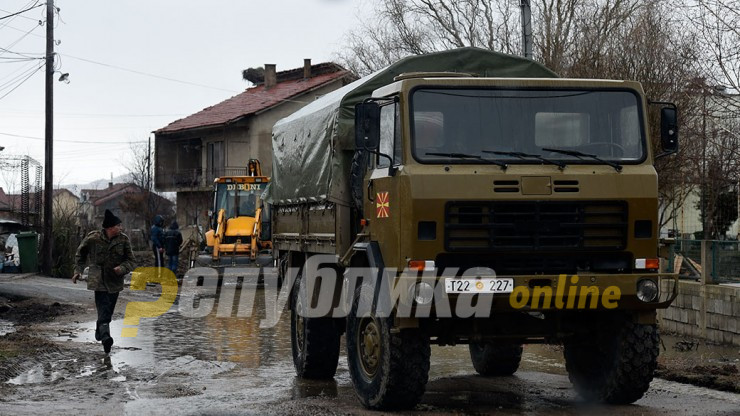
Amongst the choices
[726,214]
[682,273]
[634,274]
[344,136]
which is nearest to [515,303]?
[634,274]

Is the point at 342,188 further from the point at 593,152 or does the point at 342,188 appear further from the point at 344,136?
the point at 593,152

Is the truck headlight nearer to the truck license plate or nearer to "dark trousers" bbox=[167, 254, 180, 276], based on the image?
the truck license plate

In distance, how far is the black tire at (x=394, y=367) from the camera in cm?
905

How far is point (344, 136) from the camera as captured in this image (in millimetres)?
10859

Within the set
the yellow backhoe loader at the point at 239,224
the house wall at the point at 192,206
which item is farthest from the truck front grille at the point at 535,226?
the house wall at the point at 192,206

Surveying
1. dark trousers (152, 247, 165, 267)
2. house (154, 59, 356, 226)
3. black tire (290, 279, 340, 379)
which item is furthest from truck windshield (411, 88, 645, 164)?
house (154, 59, 356, 226)

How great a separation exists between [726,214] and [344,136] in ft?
109

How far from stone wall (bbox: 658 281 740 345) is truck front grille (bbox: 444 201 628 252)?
26.3 ft

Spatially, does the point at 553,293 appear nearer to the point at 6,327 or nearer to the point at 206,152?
the point at 6,327

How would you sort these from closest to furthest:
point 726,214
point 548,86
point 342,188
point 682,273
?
point 548,86 → point 342,188 → point 682,273 → point 726,214

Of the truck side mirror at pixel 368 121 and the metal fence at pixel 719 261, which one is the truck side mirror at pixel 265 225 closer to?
the metal fence at pixel 719 261

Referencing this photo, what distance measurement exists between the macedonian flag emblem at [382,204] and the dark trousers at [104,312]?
5.58 meters

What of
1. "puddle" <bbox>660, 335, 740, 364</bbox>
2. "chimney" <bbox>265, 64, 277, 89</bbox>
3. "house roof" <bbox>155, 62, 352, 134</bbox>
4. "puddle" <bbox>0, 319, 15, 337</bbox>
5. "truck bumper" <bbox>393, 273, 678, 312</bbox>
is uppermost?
"chimney" <bbox>265, 64, 277, 89</bbox>

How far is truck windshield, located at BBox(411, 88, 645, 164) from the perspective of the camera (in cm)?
928
